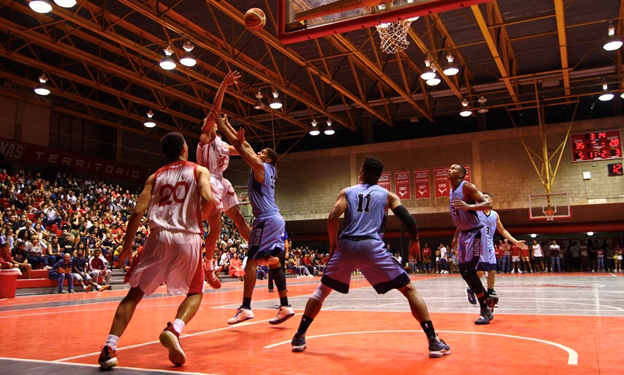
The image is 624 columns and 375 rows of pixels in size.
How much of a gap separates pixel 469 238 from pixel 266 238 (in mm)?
2748

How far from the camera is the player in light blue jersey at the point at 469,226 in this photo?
643 centimetres

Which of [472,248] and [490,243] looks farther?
[490,243]

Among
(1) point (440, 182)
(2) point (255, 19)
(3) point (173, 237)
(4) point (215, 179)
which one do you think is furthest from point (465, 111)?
(3) point (173, 237)

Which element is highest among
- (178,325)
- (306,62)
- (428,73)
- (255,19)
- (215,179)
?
(306,62)

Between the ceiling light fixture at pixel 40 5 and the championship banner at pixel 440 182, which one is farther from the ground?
the ceiling light fixture at pixel 40 5

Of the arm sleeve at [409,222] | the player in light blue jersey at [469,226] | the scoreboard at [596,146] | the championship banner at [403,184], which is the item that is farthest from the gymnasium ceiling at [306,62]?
the arm sleeve at [409,222]

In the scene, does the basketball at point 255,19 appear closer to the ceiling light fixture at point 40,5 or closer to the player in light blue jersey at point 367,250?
the player in light blue jersey at point 367,250

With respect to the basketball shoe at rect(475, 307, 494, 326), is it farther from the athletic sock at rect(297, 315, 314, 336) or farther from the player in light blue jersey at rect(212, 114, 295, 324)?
the athletic sock at rect(297, 315, 314, 336)

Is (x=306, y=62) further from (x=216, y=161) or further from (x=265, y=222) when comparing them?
(x=265, y=222)

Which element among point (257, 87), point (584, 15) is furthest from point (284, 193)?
point (584, 15)

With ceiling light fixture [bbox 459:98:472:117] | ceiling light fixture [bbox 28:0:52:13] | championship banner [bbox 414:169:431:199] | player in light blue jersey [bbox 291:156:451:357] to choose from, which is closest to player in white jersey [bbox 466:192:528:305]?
player in light blue jersey [bbox 291:156:451:357]

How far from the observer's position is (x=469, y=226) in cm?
675

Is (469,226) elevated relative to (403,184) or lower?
lower

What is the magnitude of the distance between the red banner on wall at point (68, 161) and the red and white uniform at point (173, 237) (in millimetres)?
22493
